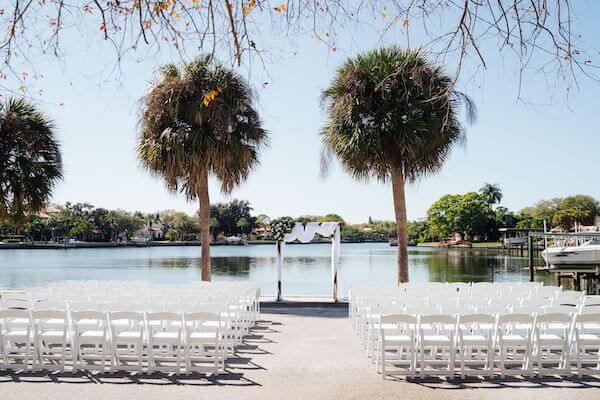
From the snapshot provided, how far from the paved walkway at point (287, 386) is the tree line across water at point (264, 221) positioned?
227 feet

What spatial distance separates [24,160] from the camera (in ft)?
56.0

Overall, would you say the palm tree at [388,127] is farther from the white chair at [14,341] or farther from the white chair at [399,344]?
the white chair at [14,341]

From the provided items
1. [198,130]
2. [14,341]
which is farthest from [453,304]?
[198,130]

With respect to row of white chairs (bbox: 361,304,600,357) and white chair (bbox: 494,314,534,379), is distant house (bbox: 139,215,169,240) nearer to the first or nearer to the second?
row of white chairs (bbox: 361,304,600,357)

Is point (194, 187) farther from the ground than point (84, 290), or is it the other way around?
point (194, 187)

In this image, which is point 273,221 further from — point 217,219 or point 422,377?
point 217,219

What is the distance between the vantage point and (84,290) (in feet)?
38.1

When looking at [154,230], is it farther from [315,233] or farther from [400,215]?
[400,215]

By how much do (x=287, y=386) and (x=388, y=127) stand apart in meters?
10.6

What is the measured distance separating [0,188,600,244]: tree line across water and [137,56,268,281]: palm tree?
195 feet

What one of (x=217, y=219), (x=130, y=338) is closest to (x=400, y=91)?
(x=130, y=338)

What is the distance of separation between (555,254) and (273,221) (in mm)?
14366

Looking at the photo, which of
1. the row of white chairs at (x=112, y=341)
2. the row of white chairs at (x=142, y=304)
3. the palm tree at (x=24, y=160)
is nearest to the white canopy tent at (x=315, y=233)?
the row of white chairs at (x=142, y=304)

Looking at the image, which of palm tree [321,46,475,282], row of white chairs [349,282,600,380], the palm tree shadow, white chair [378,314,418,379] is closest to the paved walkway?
the palm tree shadow
